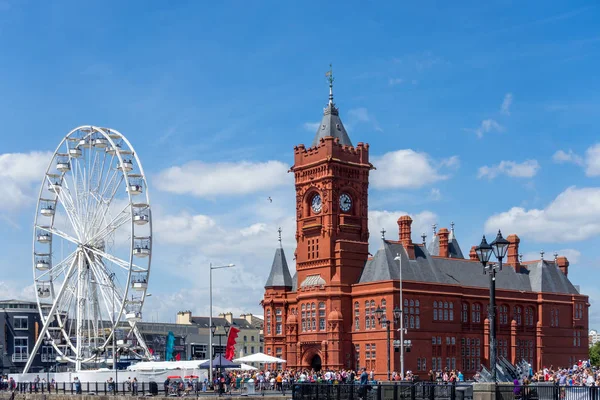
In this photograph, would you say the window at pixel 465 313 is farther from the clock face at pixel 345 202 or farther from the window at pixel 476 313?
the clock face at pixel 345 202

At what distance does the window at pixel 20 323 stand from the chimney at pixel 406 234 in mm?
54051

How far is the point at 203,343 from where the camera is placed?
147m

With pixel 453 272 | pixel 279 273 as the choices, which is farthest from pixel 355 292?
pixel 453 272

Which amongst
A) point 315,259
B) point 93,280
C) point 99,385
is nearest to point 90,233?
point 93,280

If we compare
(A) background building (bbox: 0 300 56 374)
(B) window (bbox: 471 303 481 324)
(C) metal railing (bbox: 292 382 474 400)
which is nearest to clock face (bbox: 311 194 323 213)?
(B) window (bbox: 471 303 481 324)

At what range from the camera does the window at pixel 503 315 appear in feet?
313

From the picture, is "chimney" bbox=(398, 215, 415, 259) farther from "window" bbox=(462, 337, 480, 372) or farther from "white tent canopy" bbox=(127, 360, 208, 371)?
"white tent canopy" bbox=(127, 360, 208, 371)

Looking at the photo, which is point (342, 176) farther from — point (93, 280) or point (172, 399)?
point (172, 399)

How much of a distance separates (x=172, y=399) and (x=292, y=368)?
33350 mm

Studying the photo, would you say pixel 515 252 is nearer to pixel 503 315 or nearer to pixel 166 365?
pixel 503 315

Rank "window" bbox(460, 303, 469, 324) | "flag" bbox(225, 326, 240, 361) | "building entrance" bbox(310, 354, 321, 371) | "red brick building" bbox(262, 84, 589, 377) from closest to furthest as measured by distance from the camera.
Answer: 1. "flag" bbox(225, 326, 240, 361)
2. "red brick building" bbox(262, 84, 589, 377)
3. "building entrance" bbox(310, 354, 321, 371)
4. "window" bbox(460, 303, 469, 324)

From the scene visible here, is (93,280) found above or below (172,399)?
above

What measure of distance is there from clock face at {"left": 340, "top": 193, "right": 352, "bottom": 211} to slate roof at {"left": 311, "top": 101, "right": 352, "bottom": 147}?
5.51 metres

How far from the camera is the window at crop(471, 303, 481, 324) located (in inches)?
3600
